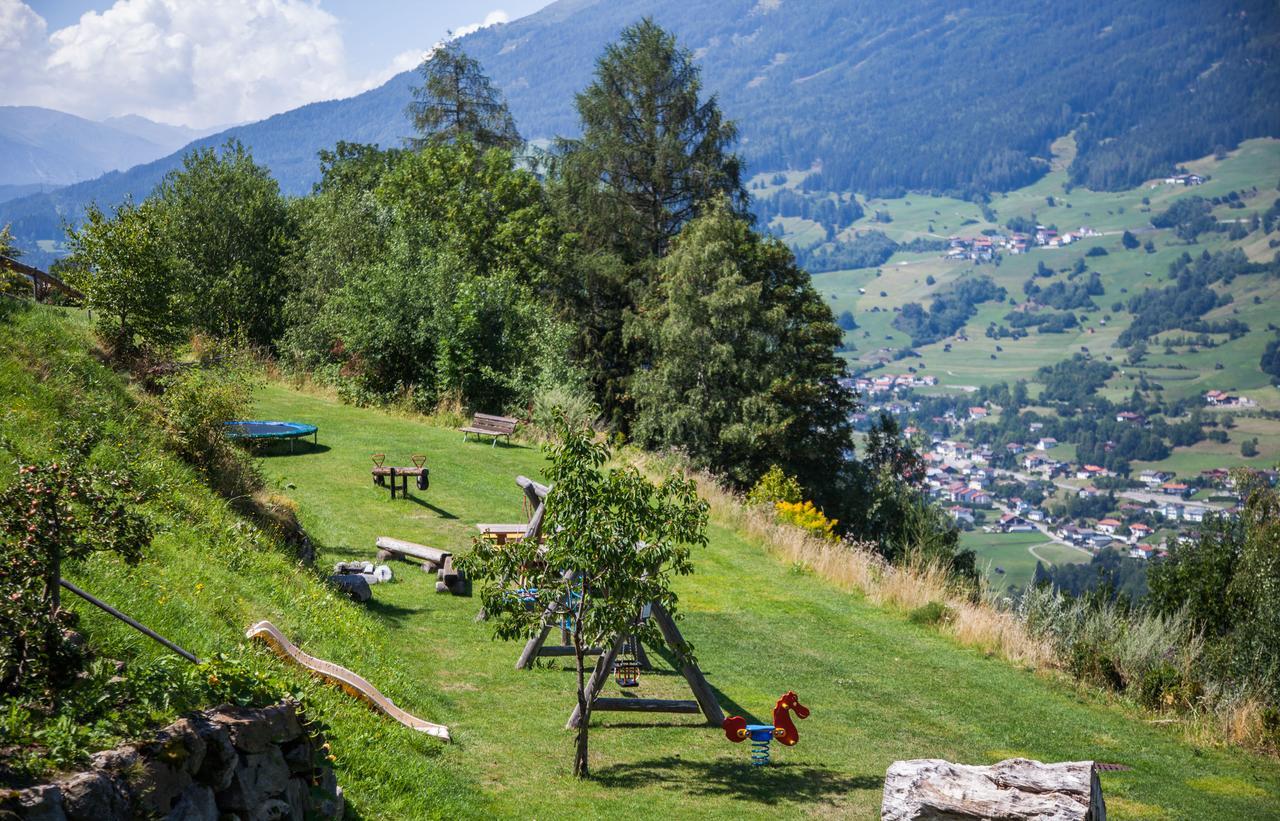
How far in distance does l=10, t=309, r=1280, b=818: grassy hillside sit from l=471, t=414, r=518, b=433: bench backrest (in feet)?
29.0

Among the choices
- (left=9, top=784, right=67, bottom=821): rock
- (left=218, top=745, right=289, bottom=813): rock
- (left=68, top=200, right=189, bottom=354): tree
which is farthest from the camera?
(left=68, top=200, right=189, bottom=354): tree

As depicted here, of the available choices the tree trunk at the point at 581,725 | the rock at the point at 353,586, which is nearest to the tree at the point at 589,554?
→ the tree trunk at the point at 581,725

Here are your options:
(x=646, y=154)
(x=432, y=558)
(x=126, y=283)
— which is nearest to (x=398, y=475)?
(x=432, y=558)

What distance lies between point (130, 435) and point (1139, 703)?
15458mm

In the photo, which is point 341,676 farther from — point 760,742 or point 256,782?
point 760,742

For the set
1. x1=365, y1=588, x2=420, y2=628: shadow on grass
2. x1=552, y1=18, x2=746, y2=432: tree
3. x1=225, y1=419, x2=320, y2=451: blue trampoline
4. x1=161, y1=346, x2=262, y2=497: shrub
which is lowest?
x1=365, y1=588, x2=420, y2=628: shadow on grass

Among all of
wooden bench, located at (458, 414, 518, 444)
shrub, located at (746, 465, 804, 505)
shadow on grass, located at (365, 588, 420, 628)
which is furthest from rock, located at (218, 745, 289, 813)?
shrub, located at (746, 465, 804, 505)

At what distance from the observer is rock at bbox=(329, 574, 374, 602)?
14.8m

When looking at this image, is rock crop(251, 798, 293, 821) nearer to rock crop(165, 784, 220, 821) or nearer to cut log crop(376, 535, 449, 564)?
rock crop(165, 784, 220, 821)

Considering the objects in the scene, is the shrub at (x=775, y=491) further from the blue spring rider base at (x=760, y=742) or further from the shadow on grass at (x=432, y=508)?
the blue spring rider base at (x=760, y=742)

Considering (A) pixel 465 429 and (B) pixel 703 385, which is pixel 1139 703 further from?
(B) pixel 703 385

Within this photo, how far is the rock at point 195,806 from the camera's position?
6.41 metres

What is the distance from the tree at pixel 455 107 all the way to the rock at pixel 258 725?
5678 cm

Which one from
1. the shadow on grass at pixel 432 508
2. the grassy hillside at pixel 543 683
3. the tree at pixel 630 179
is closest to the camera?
the grassy hillside at pixel 543 683
